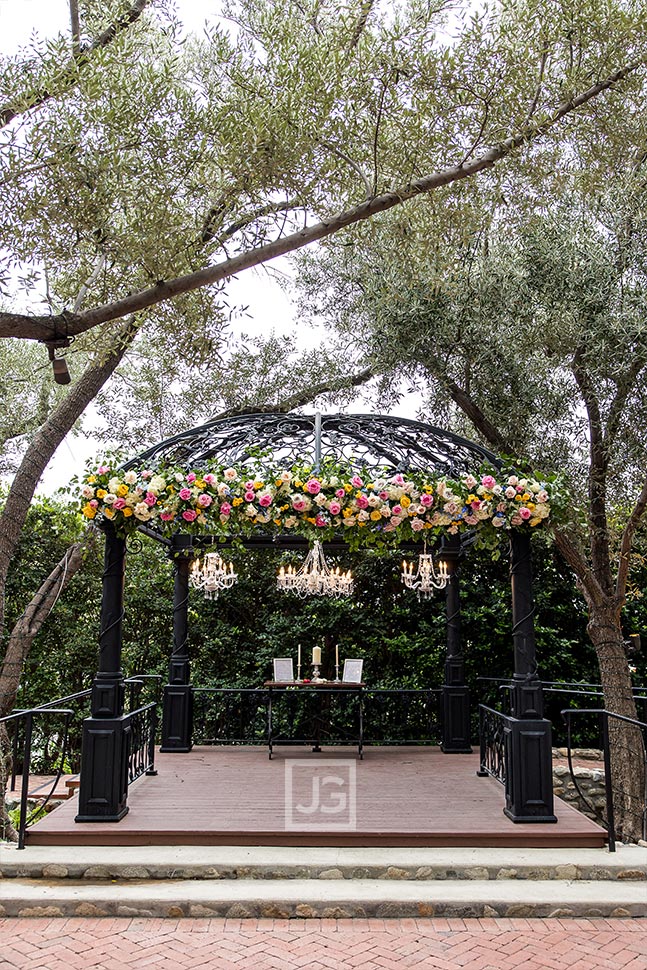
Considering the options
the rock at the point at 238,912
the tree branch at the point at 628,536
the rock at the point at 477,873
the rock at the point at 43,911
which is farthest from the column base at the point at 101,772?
the tree branch at the point at 628,536

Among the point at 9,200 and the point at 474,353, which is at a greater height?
the point at 474,353

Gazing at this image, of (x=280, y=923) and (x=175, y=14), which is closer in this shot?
(x=280, y=923)

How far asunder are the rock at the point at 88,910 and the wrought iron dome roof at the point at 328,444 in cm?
347

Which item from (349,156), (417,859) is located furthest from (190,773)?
(349,156)

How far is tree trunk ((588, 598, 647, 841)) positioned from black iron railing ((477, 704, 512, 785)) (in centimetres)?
184

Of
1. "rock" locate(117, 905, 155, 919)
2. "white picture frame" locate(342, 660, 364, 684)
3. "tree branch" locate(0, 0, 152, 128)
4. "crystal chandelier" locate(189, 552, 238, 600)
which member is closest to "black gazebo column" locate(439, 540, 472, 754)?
"white picture frame" locate(342, 660, 364, 684)

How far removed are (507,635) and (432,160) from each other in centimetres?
776

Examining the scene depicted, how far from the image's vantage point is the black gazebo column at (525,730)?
588cm

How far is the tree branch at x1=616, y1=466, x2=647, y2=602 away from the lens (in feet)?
25.9

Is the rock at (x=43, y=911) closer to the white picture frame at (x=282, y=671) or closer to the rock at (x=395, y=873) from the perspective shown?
the rock at (x=395, y=873)

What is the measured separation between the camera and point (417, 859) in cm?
521

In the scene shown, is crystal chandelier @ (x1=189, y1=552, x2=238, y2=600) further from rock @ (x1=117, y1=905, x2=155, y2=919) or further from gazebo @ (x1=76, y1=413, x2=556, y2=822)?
rock @ (x1=117, y1=905, x2=155, y2=919)

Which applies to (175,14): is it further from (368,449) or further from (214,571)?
(214,571)

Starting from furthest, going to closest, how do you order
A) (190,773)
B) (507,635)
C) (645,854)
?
(507,635) < (190,773) < (645,854)
